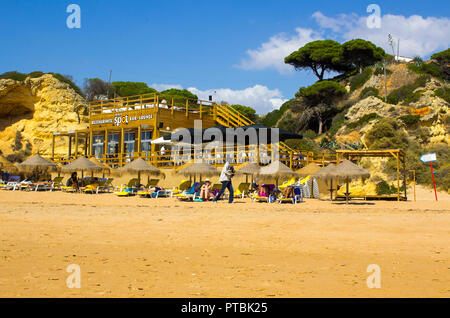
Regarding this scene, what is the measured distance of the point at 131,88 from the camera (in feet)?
191

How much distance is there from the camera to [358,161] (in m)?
25.1

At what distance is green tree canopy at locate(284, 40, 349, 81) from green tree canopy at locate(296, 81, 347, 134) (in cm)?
596

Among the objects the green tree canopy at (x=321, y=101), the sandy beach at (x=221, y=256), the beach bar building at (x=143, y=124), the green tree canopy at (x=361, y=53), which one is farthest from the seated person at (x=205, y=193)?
the green tree canopy at (x=361, y=53)

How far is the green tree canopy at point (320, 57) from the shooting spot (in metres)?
48.1

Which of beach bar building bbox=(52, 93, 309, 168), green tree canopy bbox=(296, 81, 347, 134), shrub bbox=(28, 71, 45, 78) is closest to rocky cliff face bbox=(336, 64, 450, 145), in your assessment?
green tree canopy bbox=(296, 81, 347, 134)

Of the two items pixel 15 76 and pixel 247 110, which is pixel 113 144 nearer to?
pixel 15 76

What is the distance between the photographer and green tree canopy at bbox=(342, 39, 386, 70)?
46375 mm

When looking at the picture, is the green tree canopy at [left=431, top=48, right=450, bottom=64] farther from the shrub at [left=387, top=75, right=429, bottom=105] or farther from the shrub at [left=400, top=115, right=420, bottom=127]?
the shrub at [left=400, top=115, right=420, bottom=127]

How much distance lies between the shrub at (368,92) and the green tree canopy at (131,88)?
27769 mm
